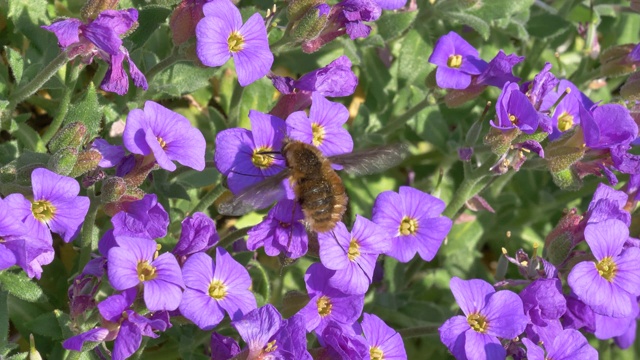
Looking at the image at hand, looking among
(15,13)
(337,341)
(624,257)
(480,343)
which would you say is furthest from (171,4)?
(624,257)

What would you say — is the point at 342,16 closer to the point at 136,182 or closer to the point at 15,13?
the point at 136,182

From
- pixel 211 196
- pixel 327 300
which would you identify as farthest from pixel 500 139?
pixel 211 196

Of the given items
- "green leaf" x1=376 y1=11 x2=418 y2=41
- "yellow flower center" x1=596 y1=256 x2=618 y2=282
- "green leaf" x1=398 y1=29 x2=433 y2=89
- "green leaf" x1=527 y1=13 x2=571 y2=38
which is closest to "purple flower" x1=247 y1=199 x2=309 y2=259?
"yellow flower center" x1=596 y1=256 x2=618 y2=282

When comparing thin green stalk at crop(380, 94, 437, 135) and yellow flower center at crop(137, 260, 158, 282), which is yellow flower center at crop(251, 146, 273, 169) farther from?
thin green stalk at crop(380, 94, 437, 135)

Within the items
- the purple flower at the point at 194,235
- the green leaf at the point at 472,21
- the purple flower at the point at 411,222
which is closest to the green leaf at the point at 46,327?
the purple flower at the point at 194,235

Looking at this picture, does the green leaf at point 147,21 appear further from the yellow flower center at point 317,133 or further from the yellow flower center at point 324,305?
the yellow flower center at point 324,305

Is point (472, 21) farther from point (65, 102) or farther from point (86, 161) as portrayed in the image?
point (86, 161)
